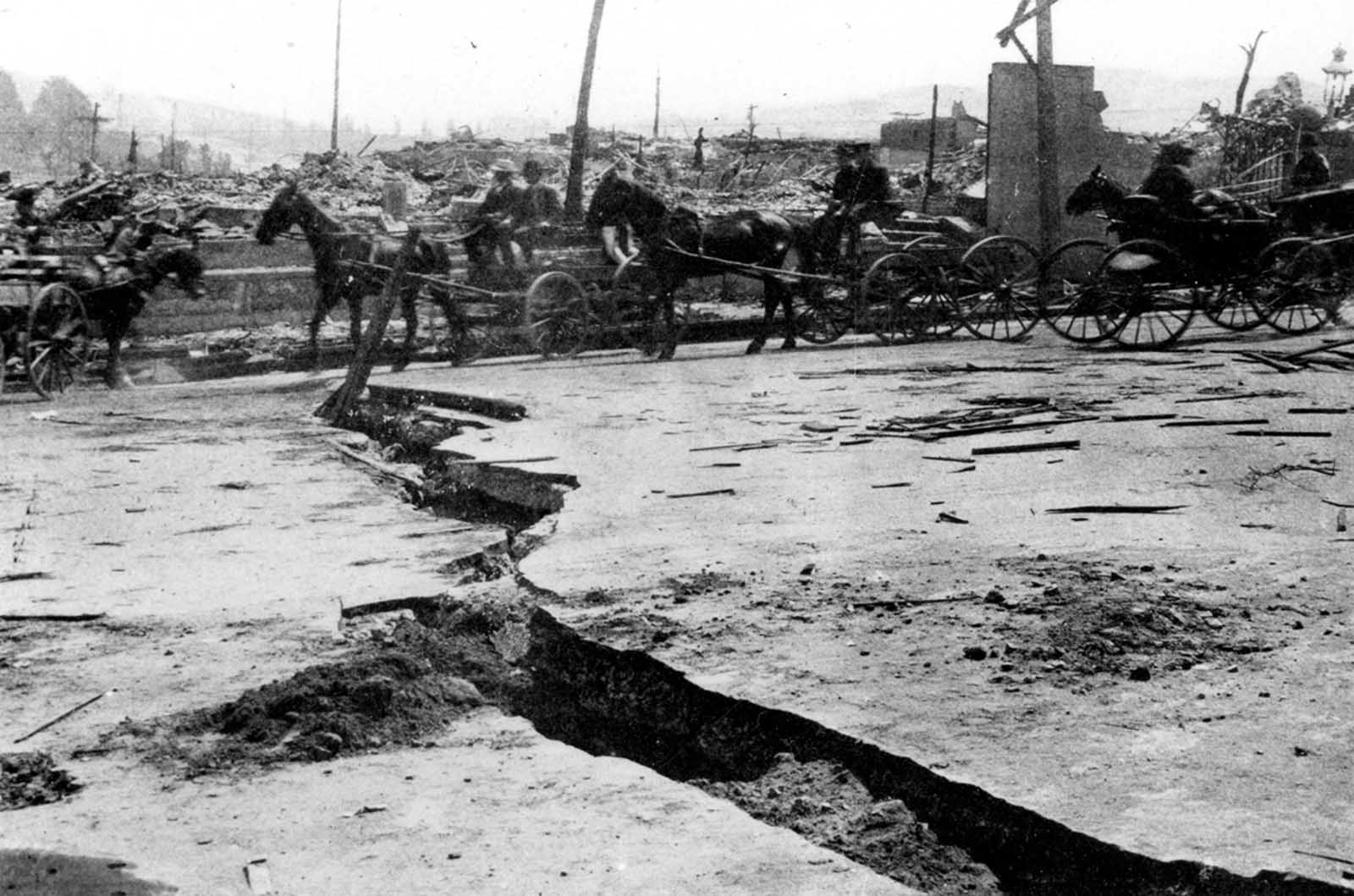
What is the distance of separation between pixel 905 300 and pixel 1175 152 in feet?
10.5

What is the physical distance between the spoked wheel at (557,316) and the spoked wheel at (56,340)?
4117 millimetres

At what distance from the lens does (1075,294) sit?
539 inches

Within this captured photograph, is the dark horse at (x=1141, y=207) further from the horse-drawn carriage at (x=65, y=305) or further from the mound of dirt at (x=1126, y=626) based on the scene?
the horse-drawn carriage at (x=65, y=305)

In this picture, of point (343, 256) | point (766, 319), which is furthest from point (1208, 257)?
point (343, 256)

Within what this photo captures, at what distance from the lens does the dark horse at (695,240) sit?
44.7 ft

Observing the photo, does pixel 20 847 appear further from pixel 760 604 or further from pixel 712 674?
pixel 760 604

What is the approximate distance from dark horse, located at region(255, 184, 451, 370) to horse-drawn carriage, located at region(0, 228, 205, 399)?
941 mm

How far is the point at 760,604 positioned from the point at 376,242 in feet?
34.1

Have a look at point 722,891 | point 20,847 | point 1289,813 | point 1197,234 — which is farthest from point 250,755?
point 1197,234

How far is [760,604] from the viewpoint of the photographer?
171 inches

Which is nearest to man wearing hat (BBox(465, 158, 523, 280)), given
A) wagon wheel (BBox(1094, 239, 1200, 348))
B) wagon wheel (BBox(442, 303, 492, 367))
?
wagon wheel (BBox(442, 303, 492, 367))

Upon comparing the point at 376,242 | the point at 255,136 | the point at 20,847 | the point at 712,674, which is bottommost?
the point at 20,847

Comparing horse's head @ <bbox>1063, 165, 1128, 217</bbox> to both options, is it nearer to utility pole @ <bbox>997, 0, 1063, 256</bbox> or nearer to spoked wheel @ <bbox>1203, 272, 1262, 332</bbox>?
spoked wheel @ <bbox>1203, 272, 1262, 332</bbox>

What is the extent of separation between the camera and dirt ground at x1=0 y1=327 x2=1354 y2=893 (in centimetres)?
280
